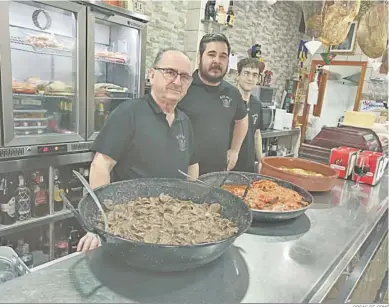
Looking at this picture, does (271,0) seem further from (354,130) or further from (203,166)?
(203,166)

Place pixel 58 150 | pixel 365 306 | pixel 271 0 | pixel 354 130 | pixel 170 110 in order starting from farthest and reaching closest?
pixel 271 0
pixel 354 130
pixel 58 150
pixel 170 110
pixel 365 306

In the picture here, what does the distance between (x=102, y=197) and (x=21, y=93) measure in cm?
165

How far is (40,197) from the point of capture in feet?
7.52

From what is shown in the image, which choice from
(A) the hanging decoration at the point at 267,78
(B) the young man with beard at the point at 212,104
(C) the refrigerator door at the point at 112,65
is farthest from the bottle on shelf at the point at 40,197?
(A) the hanging decoration at the point at 267,78

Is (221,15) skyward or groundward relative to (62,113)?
skyward

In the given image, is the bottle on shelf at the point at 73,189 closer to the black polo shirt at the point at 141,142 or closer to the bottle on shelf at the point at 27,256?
the bottle on shelf at the point at 27,256

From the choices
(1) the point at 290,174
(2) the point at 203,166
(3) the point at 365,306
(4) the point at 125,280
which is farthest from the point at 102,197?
(2) the point at 203,166

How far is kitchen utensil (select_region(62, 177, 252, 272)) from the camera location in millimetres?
706

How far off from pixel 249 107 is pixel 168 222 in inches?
80.1

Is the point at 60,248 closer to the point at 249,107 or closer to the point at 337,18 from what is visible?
the point at 249,107

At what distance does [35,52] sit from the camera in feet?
7.64

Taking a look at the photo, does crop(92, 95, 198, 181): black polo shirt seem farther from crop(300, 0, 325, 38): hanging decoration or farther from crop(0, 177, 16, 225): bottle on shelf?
crop(300, 0, 325, 38): hanging decoration

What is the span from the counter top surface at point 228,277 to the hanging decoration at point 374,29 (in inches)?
76.1

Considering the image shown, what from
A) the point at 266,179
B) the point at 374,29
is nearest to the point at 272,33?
the point at 374,29
